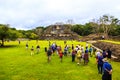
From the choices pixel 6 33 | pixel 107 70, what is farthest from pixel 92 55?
pixel 6 33

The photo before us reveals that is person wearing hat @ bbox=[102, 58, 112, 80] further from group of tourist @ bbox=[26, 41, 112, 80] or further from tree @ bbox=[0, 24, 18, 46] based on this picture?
tree @ bbox=[0, 24, 18, 46]

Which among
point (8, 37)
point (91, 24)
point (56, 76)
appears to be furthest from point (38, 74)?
point (91, 24)

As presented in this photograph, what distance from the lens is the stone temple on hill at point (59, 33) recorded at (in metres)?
117

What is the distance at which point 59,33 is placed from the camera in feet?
404

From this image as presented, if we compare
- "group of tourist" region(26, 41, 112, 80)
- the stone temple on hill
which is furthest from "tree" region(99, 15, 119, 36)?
"group of tourist" region(26, 41, 112, 80)

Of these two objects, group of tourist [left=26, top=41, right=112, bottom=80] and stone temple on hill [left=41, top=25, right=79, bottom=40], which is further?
stone temple on hill [left=41, top=25, right=79, bottom=40]

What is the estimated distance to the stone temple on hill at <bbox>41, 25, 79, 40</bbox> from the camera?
117 metres

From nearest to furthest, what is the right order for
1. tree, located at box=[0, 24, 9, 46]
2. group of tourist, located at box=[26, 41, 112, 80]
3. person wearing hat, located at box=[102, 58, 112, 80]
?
person wearing hat, located at box=[102, 58, 112, 80]
group of tourist, located at box=[26, 41, 112, 80]
tree, located at box=[0, 24, 9, 46]

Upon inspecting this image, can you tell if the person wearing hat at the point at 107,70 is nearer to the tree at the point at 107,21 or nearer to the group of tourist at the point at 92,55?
the group of tourist at the point at 92,55

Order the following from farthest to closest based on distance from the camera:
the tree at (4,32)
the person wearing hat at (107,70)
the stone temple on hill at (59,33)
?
1. the stone temple on hill at (59,33)
2. the tree at (4,32)
3. the person wearing hat at (107,70)

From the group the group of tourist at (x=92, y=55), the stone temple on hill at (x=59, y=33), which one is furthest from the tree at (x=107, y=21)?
the group of tourist at (x=92, y=55)

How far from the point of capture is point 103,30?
11438 cm

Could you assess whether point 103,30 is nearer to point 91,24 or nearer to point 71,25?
point 91,24

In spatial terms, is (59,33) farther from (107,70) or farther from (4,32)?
(107,70)
